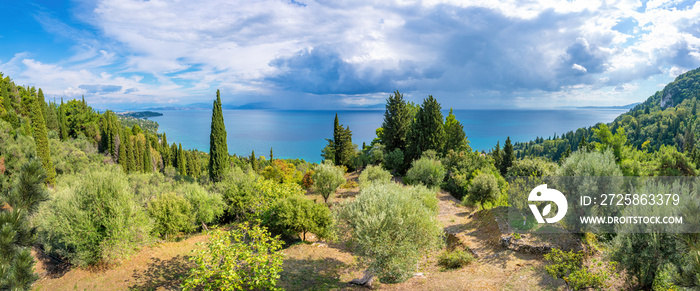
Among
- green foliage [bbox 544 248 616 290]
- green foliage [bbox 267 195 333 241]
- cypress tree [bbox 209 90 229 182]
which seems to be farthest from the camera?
cypress tree [bbox 209 90 229 182]

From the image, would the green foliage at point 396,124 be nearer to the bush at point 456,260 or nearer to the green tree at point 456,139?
the green tree at point 456,139

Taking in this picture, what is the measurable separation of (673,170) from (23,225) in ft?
119

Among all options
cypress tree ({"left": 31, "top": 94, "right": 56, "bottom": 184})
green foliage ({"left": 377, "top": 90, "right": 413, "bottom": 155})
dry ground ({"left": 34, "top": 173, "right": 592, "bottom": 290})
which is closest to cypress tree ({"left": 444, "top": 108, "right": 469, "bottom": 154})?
green foliage ({"left": 377, "top": 90, "right": 413, "bottom": 155})

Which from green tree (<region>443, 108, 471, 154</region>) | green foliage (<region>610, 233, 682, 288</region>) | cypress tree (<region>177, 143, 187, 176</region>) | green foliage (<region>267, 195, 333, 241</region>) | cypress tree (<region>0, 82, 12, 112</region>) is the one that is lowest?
cypress tree (<region>177, 143, 187, 176</region>)

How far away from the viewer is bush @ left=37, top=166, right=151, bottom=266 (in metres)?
11.8

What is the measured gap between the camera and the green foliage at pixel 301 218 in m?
15.8

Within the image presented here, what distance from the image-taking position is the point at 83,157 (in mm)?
39375

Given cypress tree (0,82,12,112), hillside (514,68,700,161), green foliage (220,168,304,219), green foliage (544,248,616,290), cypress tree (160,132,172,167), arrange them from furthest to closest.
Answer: hillside (514,68,700,161) < cypress tree (160,132,172,167) < cypress tree (0,82,12,112) < green foliage (220,168,304,219) < green foliage (544,248,616,290)

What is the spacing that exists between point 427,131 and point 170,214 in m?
27.1

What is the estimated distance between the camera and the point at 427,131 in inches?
1412

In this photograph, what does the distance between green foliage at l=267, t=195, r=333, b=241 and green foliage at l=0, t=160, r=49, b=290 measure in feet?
36.2

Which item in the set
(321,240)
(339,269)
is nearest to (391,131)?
(321,240)

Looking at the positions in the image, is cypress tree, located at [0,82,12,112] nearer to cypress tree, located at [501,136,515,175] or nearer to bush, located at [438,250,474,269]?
bush, located at [438,250,474,269]

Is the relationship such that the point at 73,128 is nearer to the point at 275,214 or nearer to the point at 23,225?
the point at 275,214
